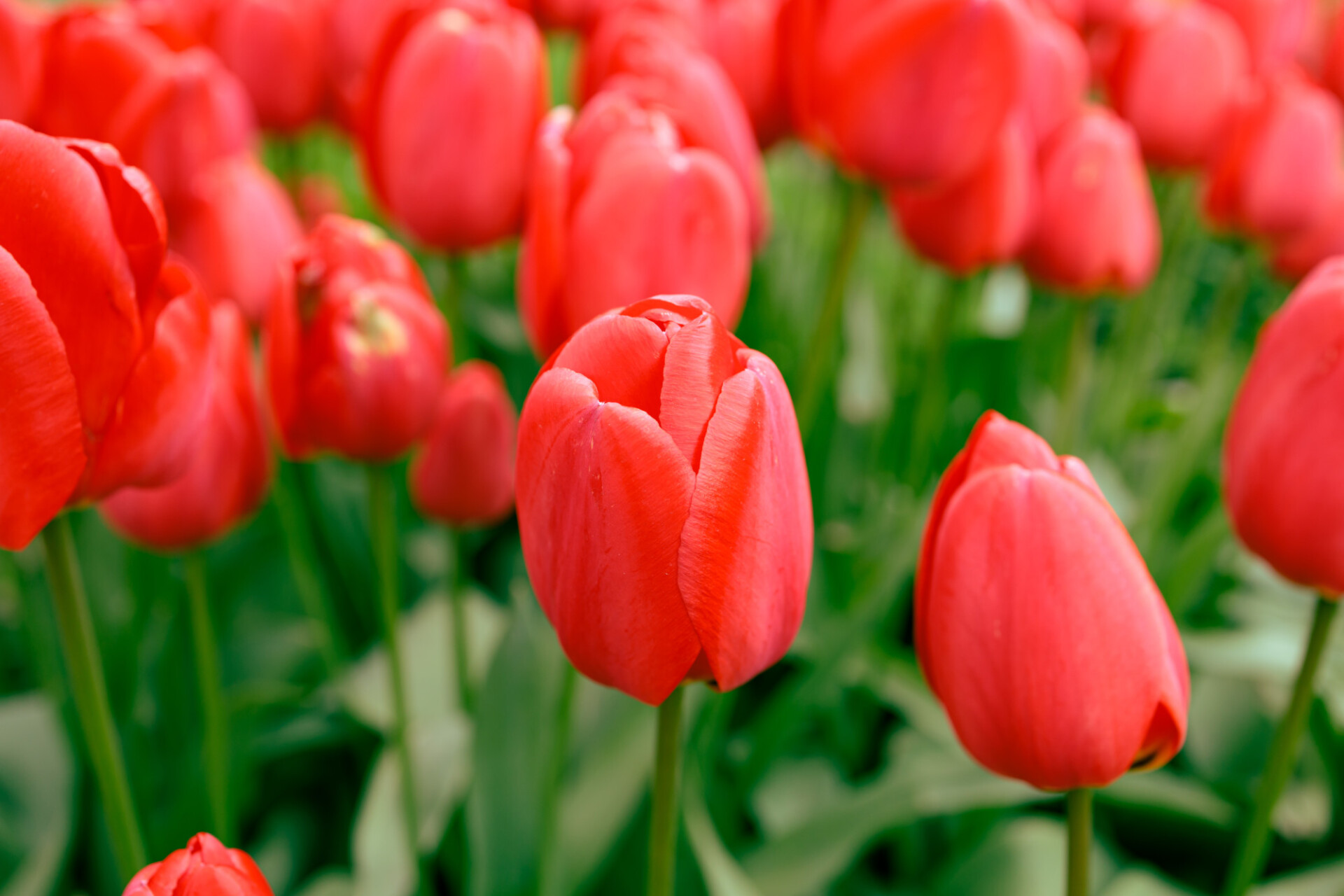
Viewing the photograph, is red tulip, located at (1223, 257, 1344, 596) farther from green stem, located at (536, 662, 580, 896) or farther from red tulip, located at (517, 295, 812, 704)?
green stem, located at (536, 662, 580, 896)

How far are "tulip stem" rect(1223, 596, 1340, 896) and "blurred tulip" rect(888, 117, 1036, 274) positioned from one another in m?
0.39

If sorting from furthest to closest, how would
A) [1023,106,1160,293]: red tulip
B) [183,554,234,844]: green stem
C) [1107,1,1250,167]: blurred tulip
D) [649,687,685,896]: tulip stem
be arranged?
[1107,1,1250,167]: blurred tulip, [1023,106,1160,293]: red tulip, [183,554,234,844]: green stem, [649,687,685,896]: tulip stem

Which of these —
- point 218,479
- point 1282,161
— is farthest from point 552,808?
point 1282,161

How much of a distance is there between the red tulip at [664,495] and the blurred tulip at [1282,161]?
2.58ft

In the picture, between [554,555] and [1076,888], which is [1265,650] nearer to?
[1076,888]

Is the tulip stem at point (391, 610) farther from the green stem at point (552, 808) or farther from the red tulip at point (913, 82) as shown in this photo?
the red tulip at point (913, 82)

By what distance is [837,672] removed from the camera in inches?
30.9

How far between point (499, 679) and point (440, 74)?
384 mm

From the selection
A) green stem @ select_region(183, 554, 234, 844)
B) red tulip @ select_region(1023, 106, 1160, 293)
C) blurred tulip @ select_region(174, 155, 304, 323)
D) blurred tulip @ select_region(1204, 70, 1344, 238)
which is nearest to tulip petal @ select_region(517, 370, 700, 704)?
green stem @ select_region(183, 554, 234, 844)

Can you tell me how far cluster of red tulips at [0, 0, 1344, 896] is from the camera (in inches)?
13.2

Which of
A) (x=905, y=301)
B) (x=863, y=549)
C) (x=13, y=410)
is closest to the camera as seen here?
(x=13, y=410)

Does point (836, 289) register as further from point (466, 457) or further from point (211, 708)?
point (211, 708)

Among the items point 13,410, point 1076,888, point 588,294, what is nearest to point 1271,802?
point 1076,888

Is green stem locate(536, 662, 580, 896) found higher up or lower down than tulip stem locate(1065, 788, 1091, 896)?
lower down
